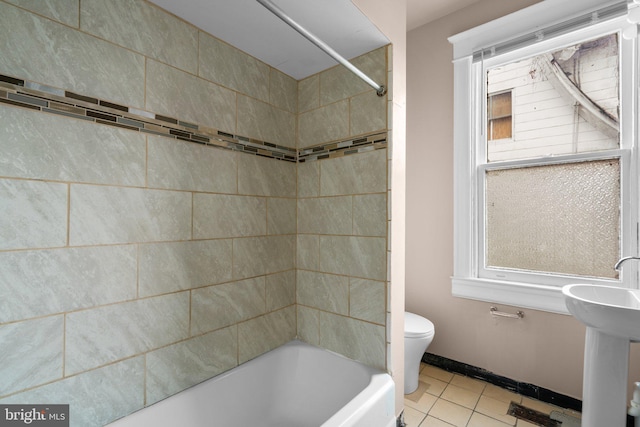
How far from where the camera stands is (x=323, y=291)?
5.41 ft

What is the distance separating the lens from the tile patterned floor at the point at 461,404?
1659mm

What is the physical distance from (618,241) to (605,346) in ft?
2.42

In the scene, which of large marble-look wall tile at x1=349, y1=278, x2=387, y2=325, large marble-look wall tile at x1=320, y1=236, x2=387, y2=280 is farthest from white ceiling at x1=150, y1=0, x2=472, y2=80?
large marble-look wall tile at x1=349, y1=278, x2=387, y2=325

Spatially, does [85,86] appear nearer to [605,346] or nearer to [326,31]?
[326,31]

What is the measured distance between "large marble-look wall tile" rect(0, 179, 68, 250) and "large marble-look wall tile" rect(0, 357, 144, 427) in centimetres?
46

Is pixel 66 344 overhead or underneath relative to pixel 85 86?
underneath

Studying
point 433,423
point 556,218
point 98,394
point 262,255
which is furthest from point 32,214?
point 556,218

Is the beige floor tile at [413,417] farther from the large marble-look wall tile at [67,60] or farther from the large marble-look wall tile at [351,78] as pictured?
the large marble-look wall tile at [67,60]

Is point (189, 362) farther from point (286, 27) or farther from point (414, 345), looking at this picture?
point (286, 27)

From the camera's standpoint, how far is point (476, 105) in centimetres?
215

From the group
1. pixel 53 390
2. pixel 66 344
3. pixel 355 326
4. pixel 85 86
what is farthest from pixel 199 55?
pixel 355 326

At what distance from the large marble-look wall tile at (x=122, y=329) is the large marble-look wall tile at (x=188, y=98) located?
0.79 metres

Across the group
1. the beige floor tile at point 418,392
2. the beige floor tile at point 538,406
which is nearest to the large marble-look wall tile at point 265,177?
the beige floor tile at point 418,392

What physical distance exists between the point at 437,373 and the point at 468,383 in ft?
0.72
